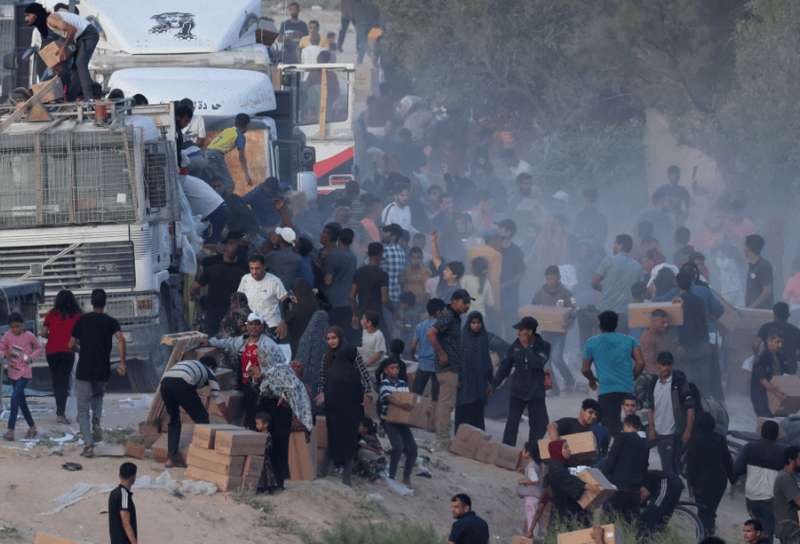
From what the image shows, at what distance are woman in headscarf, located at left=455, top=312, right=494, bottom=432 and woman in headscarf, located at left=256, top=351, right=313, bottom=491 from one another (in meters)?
2.64

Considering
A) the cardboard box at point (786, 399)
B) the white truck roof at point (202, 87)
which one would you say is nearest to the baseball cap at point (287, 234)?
the white truck roof at point (202, 87)

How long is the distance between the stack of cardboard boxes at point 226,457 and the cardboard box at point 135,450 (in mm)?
665

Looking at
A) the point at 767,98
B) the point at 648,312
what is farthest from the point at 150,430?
the point at 767,98

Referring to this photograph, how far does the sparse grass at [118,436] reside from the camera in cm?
1078

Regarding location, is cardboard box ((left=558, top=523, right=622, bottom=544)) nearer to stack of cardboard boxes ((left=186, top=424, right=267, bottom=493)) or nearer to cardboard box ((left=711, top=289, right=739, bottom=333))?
stack of cardboard boxes ((left=186, top=424, right=267, bottom=493))

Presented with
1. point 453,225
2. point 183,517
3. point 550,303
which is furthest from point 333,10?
point 183,517

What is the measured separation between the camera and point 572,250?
20328 mm

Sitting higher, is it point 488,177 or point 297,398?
point 488,177

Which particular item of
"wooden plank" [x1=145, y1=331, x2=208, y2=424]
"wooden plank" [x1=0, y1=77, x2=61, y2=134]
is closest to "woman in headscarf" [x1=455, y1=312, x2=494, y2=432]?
"wooden plank" [x1=145, y1=331, x2=208, y2=424]

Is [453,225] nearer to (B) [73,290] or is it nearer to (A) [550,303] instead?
(A) [550,303]

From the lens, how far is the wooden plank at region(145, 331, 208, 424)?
10812 millimetres

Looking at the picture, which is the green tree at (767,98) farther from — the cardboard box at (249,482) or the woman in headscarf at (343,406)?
the cardboard box at (249,482)

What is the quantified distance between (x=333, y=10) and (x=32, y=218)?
110 feet

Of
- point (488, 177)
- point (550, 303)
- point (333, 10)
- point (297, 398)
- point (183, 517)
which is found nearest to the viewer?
point (183, 517)
